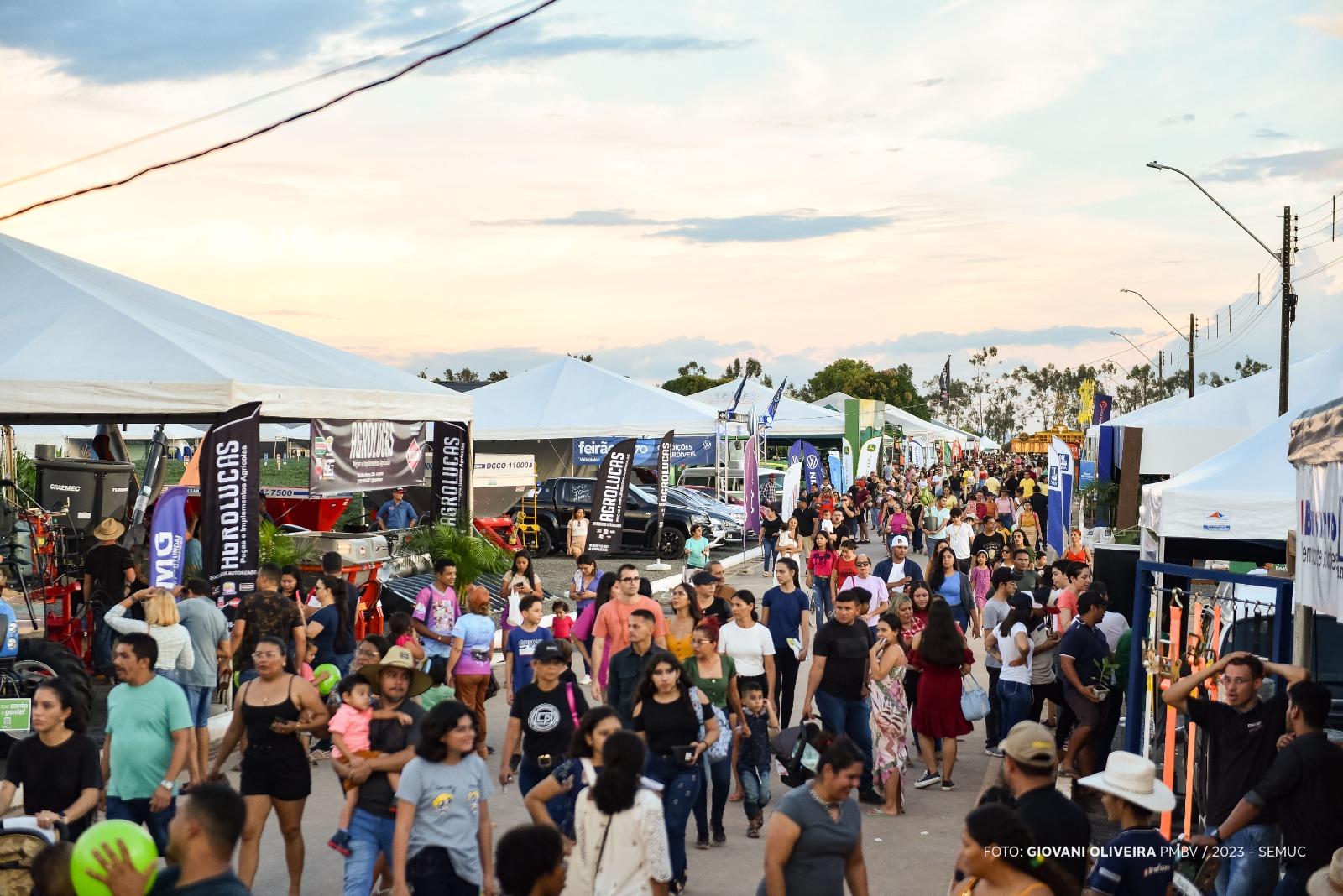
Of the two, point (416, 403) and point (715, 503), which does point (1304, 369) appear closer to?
point (416, 403)

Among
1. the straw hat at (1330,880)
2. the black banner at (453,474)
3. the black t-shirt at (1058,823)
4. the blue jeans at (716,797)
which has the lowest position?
the blue jeans at (716,797)

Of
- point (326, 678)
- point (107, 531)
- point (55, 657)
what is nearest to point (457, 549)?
point (107, 531)

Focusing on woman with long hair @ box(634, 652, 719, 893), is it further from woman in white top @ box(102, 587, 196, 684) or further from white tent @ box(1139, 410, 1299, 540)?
white tent @ box(1139, 410, 1299, 540)

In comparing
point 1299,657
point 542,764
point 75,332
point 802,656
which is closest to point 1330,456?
point 1299,657

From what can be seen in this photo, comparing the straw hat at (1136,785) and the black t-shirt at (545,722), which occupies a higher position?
the straw hat at (1136,785)

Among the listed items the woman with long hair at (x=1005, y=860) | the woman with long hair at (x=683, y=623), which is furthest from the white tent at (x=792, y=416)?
the woman with long hair at (x=1005, y=860)

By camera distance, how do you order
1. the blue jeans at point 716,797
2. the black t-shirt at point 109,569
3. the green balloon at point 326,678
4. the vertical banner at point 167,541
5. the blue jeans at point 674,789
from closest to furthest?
the blue jeans at point 674,789 < the blue jeans at point 716,797 < the green balloon at point 326,678 < the vertical banner at point 167,541 < the black t-shirt at point 109,569

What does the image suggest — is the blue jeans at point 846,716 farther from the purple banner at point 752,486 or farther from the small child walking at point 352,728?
the purple banner at point 752,486

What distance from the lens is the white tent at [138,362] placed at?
12281mm

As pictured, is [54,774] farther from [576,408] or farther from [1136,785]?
[576,408]

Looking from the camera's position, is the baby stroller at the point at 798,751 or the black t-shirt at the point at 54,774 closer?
the black t-shirt at the point at 54,774

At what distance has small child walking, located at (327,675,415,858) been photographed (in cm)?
651

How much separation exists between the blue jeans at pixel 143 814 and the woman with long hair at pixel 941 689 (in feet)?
18.6

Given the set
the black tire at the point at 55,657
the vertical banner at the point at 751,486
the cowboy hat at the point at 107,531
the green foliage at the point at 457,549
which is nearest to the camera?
the black tire at the point at 55,657
